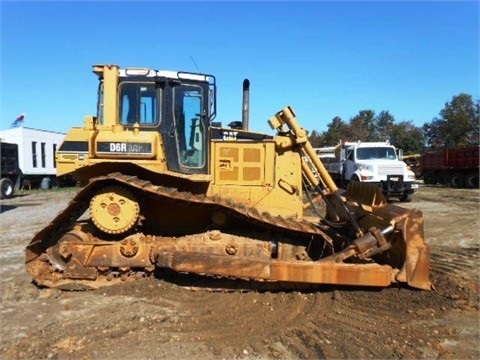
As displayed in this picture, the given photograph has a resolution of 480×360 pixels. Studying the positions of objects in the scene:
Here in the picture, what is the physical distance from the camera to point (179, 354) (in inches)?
180

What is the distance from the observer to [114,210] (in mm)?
6480

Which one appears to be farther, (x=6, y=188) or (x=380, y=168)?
(x=6, y=188)

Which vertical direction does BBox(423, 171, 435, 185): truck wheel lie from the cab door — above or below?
below

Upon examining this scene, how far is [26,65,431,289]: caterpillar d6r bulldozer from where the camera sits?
6.15 meters

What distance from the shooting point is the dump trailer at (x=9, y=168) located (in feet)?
80.0

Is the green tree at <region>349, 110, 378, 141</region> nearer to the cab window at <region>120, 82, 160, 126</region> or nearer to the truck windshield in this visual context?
the truck windshield

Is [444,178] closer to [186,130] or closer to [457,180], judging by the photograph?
[457,180]

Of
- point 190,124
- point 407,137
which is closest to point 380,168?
point 190,124

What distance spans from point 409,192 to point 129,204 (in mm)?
15870

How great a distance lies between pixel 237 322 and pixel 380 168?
15.9 metres

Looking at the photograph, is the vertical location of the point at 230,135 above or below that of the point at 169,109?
below

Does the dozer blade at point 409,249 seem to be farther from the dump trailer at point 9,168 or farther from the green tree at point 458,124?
the green tree at point 458,124

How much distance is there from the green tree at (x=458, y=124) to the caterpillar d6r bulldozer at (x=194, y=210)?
5301 centimetres

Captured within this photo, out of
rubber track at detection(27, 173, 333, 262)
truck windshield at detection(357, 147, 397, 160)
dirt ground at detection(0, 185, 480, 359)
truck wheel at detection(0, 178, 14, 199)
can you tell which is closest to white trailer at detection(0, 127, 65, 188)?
truck wheel at detection(0, 178, 14, 199)
